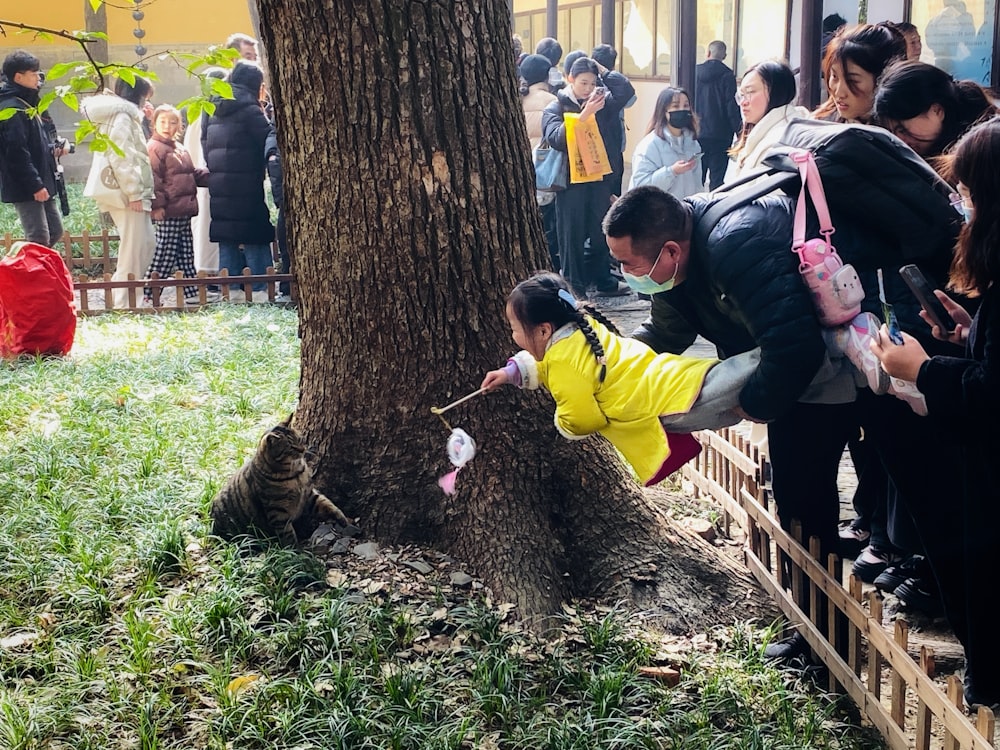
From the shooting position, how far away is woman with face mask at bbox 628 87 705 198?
9344mm

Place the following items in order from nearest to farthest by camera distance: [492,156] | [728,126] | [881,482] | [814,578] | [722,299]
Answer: [722,299] < [814,578] < [492,156] < [881,482] < [728,126]

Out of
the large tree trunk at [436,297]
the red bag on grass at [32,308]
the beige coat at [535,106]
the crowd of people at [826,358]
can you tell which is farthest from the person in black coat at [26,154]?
the crowd of people at [826,358]

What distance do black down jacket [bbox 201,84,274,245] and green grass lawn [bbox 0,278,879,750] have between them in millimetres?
5838

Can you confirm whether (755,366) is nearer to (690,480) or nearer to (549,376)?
(549,376)

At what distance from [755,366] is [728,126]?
843 centimetres

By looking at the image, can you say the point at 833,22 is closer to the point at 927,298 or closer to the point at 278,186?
the point at 278,186

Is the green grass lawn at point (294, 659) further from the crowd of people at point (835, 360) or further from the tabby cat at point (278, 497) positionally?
the crowd of people at point (835, 360)

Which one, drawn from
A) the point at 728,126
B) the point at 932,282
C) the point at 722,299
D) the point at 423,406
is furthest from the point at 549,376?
the point at 728,126

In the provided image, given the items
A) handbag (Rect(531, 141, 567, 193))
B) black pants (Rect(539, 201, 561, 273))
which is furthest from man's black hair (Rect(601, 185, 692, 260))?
black pants (Rect(539, 201, 561, 273))

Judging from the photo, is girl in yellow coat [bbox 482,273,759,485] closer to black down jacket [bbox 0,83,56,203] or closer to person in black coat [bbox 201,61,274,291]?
person in black coat [bbox 201,61,274,291]

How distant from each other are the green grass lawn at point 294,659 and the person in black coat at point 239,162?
584 cm

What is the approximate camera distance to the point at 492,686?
3.32 m

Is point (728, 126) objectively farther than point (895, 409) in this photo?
Yes

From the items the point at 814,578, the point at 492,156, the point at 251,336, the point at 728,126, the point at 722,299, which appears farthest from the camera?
the point at 728,126
